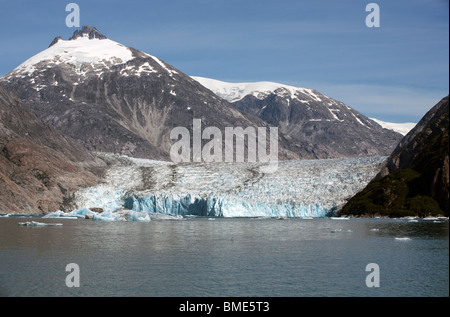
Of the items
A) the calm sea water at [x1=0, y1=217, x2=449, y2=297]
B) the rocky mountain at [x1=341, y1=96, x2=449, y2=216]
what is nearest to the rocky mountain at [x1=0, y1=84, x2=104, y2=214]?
the calm sea water at [x1=0, y1=217, x2=449, y2=297]

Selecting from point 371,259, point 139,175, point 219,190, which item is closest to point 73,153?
point 139,175

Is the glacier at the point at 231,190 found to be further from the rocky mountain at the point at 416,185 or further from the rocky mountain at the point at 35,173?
the rocky mountain at the point at 416,185

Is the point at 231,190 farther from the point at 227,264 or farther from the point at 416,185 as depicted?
the point at 227,264

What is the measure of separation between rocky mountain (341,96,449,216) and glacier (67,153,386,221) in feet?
17.7

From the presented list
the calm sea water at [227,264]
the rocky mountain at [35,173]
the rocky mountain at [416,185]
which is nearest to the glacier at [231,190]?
the rocky mountain at [35,173]

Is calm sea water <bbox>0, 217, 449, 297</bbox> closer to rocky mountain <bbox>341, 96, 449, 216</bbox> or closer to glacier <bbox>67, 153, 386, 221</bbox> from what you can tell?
rocky mountain <bbox>341, 96, 449, 216</bbox>

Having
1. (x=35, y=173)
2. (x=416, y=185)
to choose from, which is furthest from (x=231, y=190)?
(x=35, y=173)

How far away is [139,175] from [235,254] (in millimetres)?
77477

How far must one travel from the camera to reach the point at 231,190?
330ft

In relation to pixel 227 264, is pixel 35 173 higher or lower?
higher

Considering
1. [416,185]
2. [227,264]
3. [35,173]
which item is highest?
[35,173]

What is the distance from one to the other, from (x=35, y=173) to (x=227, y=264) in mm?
85422

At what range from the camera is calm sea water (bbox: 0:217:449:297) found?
28328 mm
